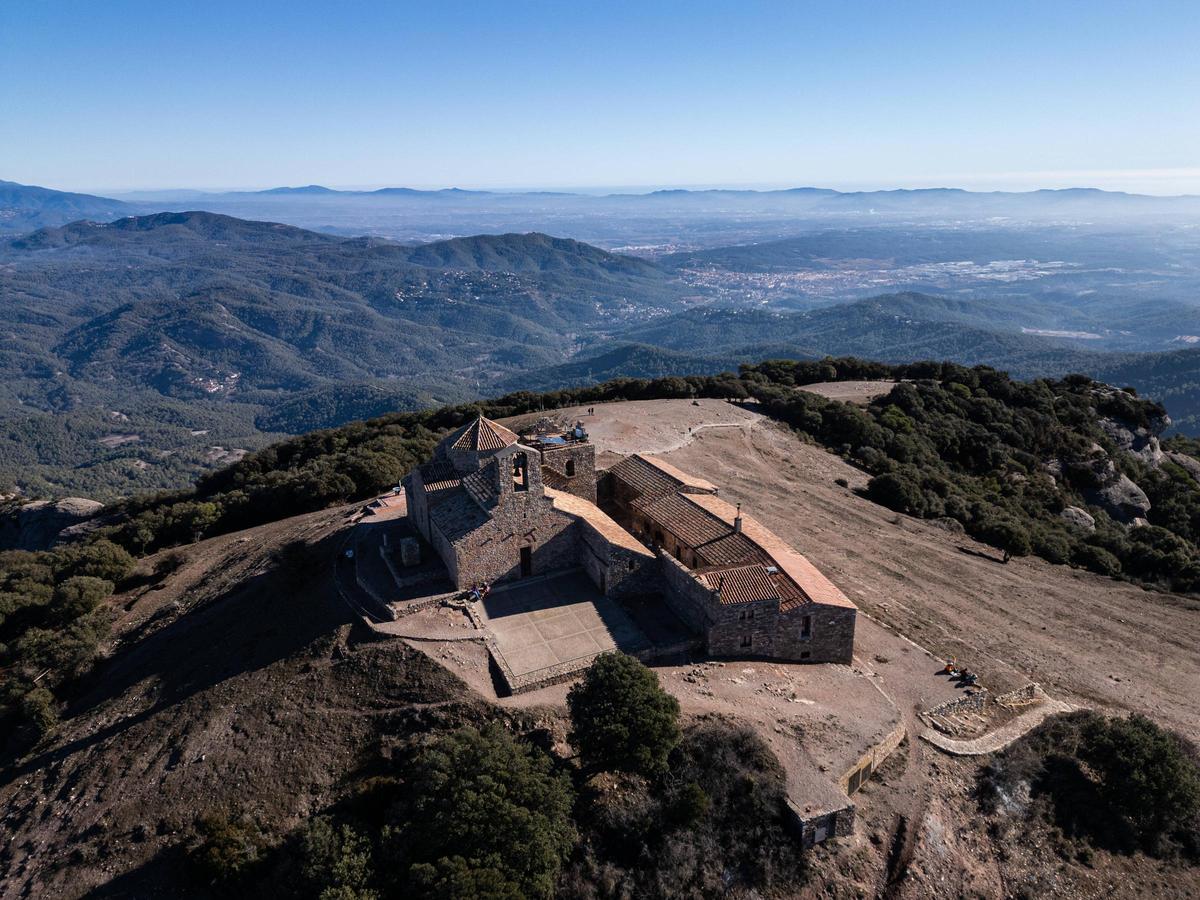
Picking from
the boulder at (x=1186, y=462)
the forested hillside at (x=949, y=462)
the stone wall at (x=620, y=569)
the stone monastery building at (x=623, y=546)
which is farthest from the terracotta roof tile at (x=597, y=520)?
the boulder at (x=1186, y=462)

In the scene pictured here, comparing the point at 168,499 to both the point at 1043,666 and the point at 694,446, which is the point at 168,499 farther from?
the point at 1043,666

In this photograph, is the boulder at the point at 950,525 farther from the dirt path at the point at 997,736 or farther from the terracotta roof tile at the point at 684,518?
the terracotta roof tile at the point at 684,518

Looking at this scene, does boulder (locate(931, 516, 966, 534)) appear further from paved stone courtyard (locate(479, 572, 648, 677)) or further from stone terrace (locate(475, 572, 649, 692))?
paved stone courtyard (locate(479, 572, 648, 677))

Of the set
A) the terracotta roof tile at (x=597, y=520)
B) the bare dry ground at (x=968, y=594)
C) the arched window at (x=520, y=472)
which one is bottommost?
the bare dry ground at (x=968, y=594)

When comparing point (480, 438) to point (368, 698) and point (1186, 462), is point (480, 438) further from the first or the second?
point (1186, 462)

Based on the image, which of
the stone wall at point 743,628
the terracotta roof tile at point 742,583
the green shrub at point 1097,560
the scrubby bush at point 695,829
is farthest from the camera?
the green shrub at point 1097,560

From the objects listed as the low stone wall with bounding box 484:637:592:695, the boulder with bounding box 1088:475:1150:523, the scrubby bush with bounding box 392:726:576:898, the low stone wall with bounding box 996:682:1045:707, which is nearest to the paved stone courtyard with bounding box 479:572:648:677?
the low stone wall with bounding box 484:637:592:695

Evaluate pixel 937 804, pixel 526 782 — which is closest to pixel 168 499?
pixel 526 782
